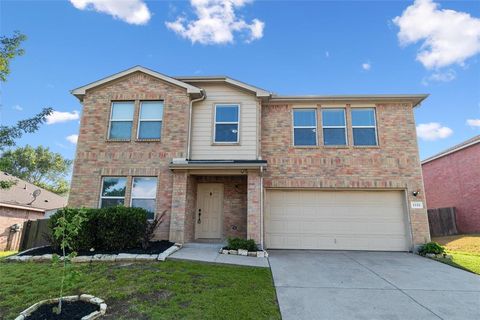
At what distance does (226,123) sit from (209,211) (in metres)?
3.60

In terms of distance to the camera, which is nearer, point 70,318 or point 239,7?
point 70,318

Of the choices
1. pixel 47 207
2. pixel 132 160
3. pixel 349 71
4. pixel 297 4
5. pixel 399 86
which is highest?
pixel 297 4

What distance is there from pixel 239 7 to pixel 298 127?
579cm

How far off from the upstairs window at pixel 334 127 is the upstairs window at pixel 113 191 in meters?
8.20

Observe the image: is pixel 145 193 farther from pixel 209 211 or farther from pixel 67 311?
pixel 67 311

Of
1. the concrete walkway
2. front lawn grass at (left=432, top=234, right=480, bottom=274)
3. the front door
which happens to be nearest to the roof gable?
the front door

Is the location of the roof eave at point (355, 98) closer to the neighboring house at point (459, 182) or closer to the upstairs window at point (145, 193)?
the upstairs window at point (145, 193)

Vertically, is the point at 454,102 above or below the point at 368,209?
above

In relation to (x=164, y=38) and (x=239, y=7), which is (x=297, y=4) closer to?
(x=239, y=7)

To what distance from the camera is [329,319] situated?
4.16m

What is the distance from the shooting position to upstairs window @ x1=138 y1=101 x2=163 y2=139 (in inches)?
413

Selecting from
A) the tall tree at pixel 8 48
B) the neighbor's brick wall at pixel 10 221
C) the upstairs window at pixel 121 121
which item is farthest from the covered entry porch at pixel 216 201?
the neighbor's brick wall at pixel 10 221

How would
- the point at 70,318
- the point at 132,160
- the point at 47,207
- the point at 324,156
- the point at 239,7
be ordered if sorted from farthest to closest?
the point at 47,207
the point at 239,7
the point at 324,156
the point at 132,160
the point at 70,318

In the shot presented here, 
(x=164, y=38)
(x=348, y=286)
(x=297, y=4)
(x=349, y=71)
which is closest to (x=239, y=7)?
(x=297, y=4)
